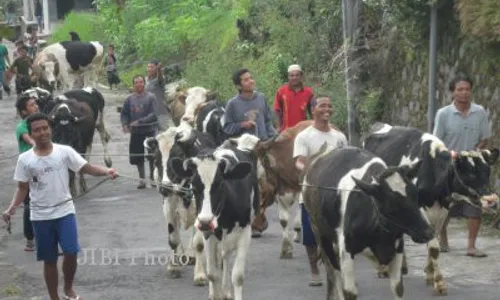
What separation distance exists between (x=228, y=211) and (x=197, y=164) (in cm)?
53

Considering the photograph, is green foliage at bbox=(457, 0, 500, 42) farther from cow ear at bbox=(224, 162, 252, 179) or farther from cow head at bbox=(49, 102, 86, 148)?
cow head at bbox=(49, 102, 86, 148)

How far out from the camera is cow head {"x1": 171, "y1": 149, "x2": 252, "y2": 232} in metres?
11.1

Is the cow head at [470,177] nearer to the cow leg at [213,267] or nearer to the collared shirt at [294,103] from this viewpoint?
the cow leg at [213,267]

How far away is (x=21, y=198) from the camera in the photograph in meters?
11.6

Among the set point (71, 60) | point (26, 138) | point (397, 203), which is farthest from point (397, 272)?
point (71, 60)

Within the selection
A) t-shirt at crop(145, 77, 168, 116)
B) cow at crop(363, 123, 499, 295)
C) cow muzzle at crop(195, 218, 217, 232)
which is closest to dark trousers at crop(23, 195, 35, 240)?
cow muzzle at crop(195, 218, 217, 232)

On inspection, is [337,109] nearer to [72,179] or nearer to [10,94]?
[72,179]

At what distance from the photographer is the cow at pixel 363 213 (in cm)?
1005

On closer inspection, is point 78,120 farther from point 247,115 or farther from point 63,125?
point 247,115

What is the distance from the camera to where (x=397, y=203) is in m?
10.0

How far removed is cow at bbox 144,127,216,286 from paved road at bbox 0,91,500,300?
0.26 m

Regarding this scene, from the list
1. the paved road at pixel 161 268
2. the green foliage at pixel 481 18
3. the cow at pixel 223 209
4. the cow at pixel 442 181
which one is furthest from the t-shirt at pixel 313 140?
the green foliage at pixel 481 18

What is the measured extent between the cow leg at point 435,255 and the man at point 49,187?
311 cm

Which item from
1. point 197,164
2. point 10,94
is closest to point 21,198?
point 197,164
